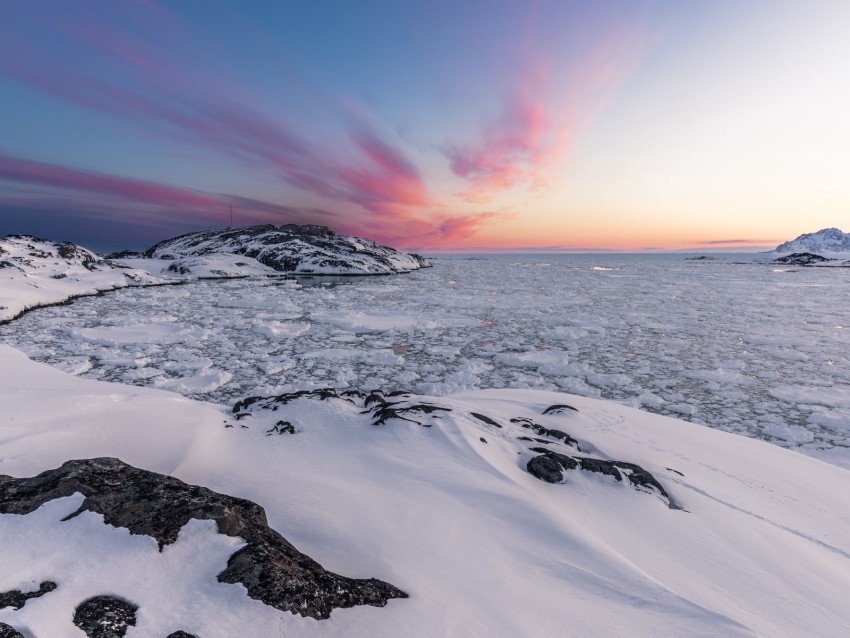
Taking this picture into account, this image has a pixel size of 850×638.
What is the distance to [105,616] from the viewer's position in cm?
177

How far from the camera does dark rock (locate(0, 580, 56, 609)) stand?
5.70ft

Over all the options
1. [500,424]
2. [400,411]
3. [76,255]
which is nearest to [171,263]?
[76,255]

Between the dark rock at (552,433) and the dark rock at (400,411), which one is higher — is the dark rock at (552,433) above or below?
below

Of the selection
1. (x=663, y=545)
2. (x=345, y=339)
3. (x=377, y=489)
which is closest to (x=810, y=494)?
(x=663, y=545)

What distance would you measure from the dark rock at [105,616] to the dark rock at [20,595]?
202 mm

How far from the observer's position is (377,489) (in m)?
3.63

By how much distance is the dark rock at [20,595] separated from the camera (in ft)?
5.70

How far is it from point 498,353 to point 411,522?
9.63 metres

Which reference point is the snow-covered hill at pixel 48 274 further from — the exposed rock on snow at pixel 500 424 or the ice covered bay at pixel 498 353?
the exposed rock on snow at pixel 500 424

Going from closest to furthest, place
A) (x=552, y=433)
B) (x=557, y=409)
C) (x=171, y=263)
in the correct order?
(x=552, y=433) < (x=557, y=409) < (x=171, y=263)

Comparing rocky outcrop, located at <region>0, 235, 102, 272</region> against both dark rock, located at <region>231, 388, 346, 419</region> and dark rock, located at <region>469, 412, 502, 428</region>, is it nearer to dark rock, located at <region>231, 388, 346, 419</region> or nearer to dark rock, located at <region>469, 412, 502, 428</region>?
dark rock, located at <region>231, 388, 346, 419</region>

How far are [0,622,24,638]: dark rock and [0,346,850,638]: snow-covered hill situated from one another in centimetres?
8

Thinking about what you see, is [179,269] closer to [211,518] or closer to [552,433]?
[552,433]

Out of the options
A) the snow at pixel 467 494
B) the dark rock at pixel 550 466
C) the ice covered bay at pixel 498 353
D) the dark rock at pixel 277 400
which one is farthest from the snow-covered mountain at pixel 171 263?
the dark rock at pixel 550 466
